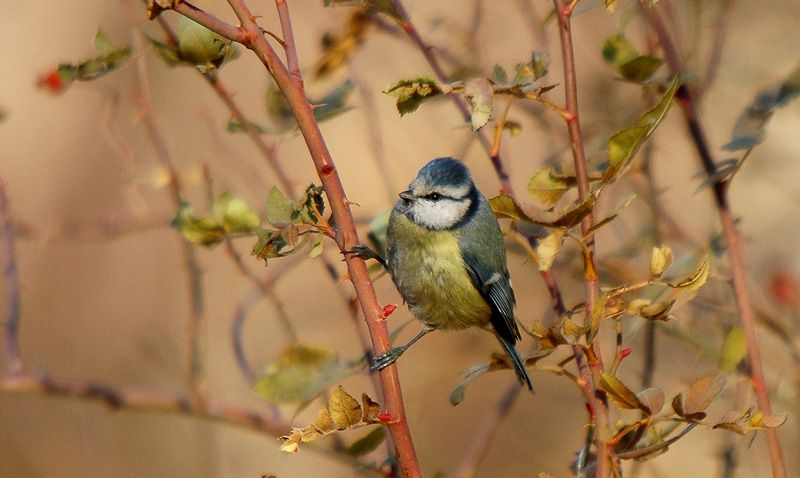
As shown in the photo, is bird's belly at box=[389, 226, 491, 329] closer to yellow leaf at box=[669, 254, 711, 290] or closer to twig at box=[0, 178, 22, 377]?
twig at box=[0, 178, 22, 377]

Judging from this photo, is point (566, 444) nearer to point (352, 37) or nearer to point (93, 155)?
point (352, 37)

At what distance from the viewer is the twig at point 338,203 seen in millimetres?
1498

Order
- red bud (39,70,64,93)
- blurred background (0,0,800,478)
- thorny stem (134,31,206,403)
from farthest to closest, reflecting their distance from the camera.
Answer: blurred background (0,0,800,478)
red bud (39,70,64,93)
thorny stem (134,31,206,403)

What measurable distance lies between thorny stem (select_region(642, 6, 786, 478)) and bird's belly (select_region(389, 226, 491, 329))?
0.76 m

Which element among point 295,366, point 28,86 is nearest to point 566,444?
point 295,366

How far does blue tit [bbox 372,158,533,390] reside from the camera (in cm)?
272

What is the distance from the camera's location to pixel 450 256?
9.16 ft

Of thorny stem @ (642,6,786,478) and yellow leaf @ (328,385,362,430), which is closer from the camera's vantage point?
yellow leaf @ (328,385,362,430)

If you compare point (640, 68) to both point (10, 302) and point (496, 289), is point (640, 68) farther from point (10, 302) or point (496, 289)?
point (10, 302)

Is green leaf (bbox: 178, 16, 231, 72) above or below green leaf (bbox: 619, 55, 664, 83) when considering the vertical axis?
below

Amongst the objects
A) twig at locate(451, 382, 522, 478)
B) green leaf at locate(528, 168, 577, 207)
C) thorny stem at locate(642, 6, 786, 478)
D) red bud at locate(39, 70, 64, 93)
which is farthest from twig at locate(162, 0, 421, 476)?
red bud at locate(39, 70, 64, 93)

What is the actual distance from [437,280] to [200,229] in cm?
97

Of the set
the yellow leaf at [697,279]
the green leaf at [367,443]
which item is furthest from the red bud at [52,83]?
the yellow leaf at [697,279]

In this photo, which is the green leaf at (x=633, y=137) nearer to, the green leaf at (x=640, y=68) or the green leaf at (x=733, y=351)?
the green leaf at (x=640, y=68)
